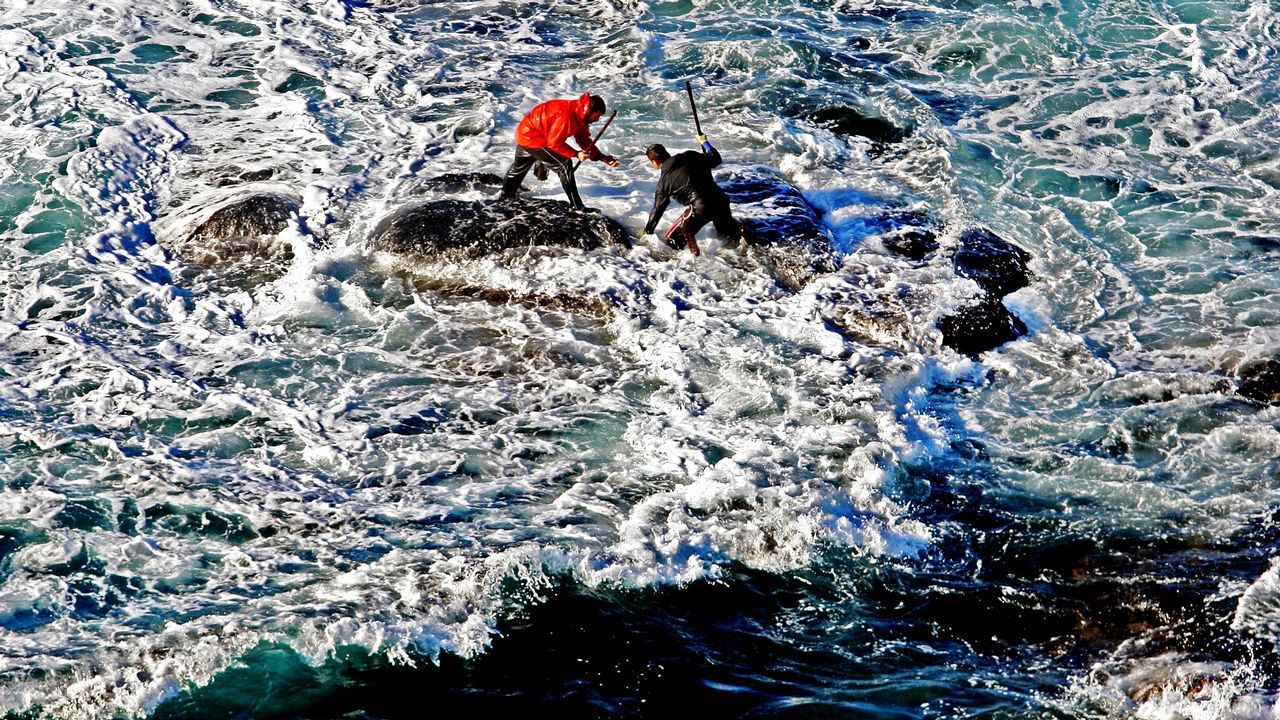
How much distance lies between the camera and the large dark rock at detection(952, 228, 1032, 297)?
11539 mm

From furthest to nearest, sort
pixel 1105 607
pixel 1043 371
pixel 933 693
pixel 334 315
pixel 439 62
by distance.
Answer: pixel 439 62 → pixel 334 315 → pixel 1043 371 → pixel 1105 607 → pixel 933 693

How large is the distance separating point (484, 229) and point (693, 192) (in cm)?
221

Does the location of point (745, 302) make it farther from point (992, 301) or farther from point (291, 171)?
point (291, 171)

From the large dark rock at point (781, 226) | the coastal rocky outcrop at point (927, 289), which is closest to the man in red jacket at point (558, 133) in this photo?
the large dark rock at point (781, 226)

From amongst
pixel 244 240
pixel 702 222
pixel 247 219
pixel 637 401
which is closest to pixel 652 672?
pixel 637 401

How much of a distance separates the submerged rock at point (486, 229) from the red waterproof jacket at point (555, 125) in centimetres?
70

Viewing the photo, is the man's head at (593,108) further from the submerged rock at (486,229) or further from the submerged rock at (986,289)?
the submerged rock at (986,289)

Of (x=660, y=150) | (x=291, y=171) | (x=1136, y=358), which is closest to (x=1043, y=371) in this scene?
(x=1136, y=358)

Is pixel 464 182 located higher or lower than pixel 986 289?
higher

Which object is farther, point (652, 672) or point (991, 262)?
point (991, 262)

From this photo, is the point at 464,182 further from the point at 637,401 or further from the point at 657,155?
the point at 637,401

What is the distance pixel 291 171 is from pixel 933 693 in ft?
32.4

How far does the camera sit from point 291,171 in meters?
13.4

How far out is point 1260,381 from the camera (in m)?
9.80
